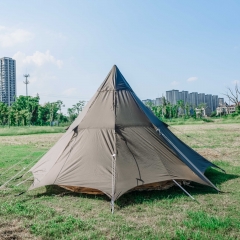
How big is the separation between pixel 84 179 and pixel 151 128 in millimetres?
2232

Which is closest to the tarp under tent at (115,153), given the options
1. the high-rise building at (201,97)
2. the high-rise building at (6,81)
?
the high-rise building at (6,81)

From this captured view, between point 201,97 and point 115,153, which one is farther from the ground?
point 201,97

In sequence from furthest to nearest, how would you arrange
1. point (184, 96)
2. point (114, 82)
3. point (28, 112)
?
point (184, 96), point (28, 112), point (114, 82)

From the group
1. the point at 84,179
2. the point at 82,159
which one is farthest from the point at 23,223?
the point at 82,159

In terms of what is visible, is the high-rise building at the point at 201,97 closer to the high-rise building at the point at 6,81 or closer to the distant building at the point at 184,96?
the distant building at the point at 184,96

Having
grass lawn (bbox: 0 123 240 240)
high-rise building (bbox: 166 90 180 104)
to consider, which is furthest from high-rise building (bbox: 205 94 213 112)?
grass lawn (bbox: 0 123 240 240)

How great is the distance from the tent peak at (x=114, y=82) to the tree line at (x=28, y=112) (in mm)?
61993

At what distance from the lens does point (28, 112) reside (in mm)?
67562

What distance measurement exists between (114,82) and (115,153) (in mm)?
2178

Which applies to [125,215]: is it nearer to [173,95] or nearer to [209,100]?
[173,95]

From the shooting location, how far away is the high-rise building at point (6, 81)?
95688mm

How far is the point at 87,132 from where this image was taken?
292 inches

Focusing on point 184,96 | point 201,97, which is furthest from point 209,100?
point 184,96

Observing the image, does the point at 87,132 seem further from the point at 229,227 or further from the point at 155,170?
the point at 229,227
